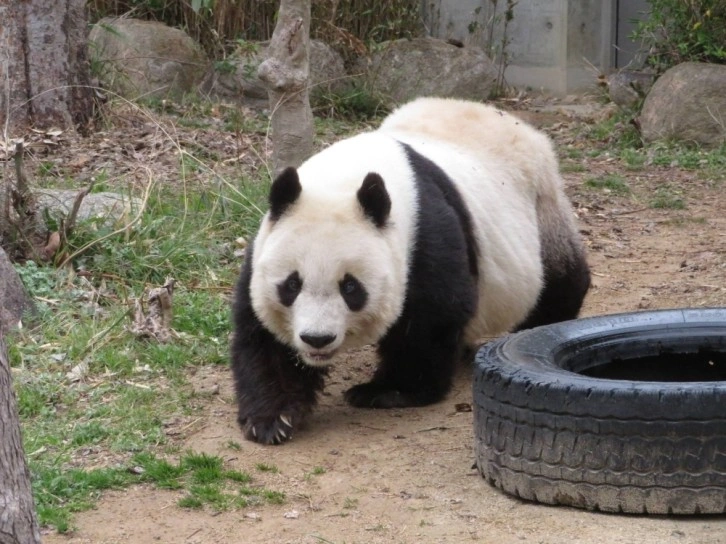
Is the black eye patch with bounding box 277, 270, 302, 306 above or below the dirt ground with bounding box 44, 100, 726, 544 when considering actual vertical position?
above

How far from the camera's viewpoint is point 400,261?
477 centimetres

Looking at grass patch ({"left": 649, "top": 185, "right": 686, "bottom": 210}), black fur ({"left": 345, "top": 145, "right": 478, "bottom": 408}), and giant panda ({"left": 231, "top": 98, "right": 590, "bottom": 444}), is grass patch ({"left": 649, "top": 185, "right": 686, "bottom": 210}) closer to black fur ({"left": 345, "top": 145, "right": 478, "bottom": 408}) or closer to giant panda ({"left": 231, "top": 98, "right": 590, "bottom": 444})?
giant panda ({"left": 231, "top": 98, "right": 590, "bottom": 444})

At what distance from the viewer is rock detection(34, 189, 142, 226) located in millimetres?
6832

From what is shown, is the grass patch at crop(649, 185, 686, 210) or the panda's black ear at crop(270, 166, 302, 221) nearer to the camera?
the panda's black ear at crop(270, 166, 302, 221)

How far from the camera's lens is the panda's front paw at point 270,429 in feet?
15.7

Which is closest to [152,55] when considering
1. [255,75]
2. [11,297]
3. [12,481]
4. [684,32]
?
[255,75]

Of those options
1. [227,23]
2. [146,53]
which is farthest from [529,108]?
[146,53]

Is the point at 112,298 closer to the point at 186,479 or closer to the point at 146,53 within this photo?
the point at 186,479

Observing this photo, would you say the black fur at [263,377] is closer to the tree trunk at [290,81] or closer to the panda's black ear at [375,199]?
the panda's black ear at [375,199]

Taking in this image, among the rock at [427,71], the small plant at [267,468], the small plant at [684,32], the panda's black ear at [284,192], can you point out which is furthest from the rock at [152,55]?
the small plant at [267,468]

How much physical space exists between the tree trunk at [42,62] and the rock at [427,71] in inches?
143

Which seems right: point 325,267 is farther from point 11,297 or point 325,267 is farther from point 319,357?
point 11,297

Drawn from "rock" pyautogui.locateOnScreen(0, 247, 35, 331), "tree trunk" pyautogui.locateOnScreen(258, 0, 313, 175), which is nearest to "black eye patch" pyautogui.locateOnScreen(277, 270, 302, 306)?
"rock" pyautogui.locateOnScreen(0, 247, 35, 331)

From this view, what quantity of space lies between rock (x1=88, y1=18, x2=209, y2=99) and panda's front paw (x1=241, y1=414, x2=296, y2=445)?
602cm
